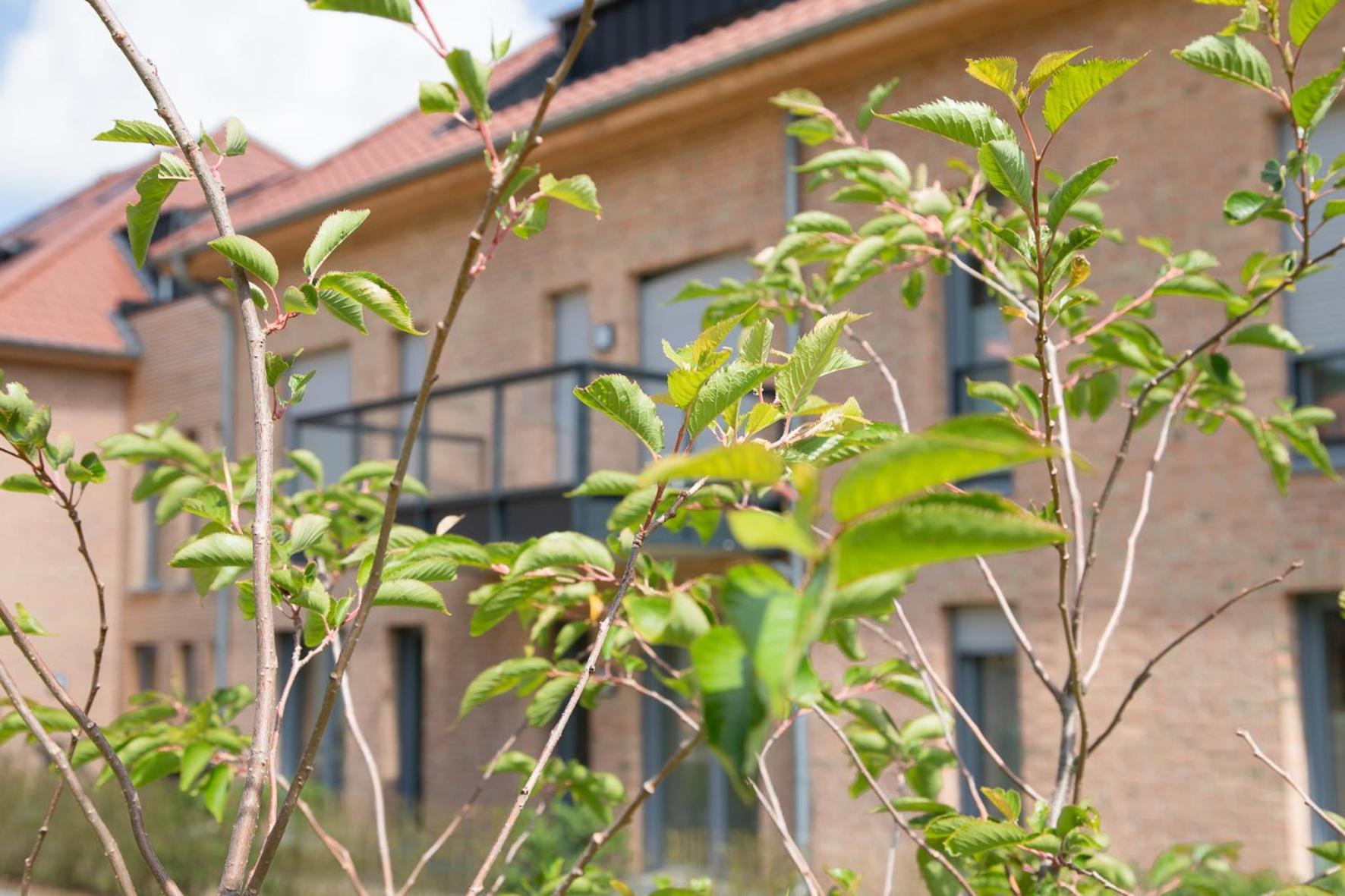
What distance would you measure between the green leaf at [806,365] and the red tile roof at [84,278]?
53.2 feet

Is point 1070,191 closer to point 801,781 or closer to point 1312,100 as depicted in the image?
point 1312,100

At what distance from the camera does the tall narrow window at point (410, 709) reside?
13383mm

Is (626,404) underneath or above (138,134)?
underneath

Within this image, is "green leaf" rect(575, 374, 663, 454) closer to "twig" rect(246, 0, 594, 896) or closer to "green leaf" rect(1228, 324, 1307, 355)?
"twig" rect(246, 0, 594, 896)

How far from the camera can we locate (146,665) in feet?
58.0

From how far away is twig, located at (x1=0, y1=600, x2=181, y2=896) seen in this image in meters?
1.55

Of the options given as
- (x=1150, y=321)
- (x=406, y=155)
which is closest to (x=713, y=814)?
(x=1150, y=321)

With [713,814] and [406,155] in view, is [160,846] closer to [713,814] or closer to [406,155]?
[713,814]

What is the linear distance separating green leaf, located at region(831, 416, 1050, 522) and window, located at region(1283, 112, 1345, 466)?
754cm

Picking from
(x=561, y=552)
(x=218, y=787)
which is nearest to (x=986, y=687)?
(x=218, y=787)

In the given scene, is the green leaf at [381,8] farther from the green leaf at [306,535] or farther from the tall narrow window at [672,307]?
the tall narrow window at [672,307]

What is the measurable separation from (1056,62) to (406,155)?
13840 mm

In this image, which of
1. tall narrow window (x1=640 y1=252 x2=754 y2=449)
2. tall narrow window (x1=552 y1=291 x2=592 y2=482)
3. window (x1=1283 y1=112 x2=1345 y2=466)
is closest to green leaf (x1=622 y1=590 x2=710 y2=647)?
window (x1=1283 y1=112 x2=1345 y2=466)

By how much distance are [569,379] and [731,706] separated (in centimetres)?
1012
